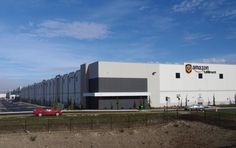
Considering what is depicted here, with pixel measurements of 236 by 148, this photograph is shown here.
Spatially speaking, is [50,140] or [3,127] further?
[3,127]

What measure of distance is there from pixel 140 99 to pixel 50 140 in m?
50.0

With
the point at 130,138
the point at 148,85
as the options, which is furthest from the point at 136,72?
the point at 130,138

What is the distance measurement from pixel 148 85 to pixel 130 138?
1893 inches

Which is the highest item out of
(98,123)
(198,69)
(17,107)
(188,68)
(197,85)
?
(188,68)

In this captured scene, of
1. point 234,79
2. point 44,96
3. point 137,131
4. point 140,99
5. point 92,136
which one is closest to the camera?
point 92,136

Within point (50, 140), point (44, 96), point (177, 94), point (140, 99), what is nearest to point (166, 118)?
point (50, 140)

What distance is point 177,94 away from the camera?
89.2 metres

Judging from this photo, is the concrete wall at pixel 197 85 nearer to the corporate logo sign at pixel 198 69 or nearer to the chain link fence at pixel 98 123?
the corporate logo sign at pixel 198 69

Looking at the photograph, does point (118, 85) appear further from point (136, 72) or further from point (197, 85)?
point (197, 85)

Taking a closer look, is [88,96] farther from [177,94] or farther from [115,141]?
[115,141]

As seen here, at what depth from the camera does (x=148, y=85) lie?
85.6 m

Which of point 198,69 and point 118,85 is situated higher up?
point 198,69

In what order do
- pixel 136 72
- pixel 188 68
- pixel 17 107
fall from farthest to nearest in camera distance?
pixel 17 107, pixel 188 68, pixel 136 72

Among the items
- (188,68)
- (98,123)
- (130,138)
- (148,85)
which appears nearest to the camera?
(130,138)
